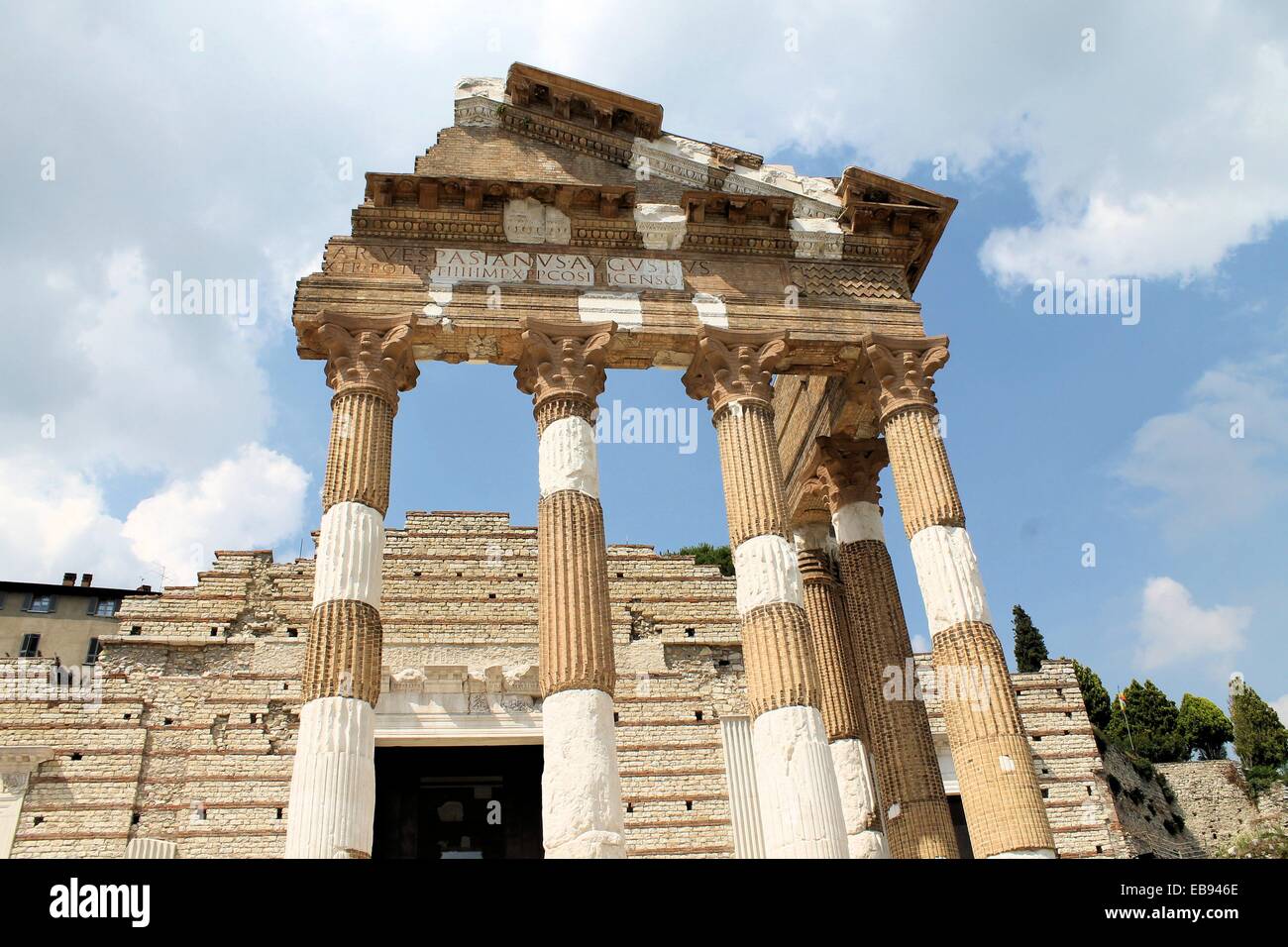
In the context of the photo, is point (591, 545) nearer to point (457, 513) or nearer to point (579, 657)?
point (579, 657)

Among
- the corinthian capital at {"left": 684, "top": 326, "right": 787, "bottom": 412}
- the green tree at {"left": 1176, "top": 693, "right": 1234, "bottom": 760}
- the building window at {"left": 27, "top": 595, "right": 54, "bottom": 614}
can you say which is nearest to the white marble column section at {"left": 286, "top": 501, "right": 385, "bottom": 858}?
the corinthian capital at {"left": 684, "top": 326, "right": 787, "bottom": 412}

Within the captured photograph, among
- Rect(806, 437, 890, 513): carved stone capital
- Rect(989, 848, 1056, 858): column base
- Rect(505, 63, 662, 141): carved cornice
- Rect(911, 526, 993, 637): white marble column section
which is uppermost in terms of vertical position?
Rect(505, 63, 662, 141): carved cornice

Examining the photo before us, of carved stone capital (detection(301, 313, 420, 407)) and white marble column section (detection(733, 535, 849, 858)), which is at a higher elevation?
carved stone capital (detection(301, 313, 420, 407))

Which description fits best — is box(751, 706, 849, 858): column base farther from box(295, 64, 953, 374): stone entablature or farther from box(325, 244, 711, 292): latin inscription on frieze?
box(325, 244, 711, 292): latin inscription on frieze

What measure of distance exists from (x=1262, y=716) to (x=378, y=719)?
5727 centimetres

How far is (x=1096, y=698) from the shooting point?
184 feet

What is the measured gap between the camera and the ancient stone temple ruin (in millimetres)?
12586

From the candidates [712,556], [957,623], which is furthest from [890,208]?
[712,556]

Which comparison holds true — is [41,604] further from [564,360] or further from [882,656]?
[882,656]

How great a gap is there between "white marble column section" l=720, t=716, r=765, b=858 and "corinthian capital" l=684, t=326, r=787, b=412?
22.2 feet

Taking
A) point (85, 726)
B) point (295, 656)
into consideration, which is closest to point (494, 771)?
point (295, 656)

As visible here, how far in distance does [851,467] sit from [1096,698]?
150ft

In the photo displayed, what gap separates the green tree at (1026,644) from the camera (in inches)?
1984

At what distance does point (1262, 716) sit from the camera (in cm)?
5775
